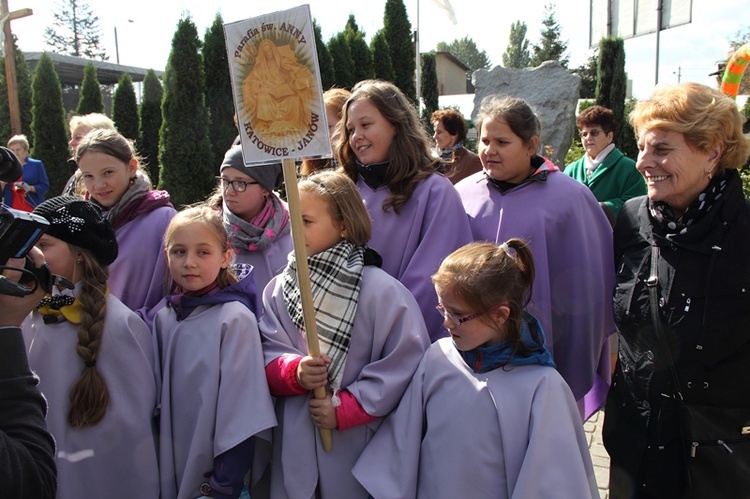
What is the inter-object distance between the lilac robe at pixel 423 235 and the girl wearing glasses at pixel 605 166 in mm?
2505

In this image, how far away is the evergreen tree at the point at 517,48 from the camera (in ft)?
251

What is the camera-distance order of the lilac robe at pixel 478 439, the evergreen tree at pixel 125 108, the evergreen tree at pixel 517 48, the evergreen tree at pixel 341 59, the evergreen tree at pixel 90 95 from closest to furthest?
1. the lilac robe at pixel 478 439
2. the evergreen tree at pixel 341 59
3. the evergreen tree at pixel 90 95
4. the evergreen tree at pixel 125 108
5. the evergreen tree at pixel 517 48

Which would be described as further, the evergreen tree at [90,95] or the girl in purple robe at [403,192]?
the evergreen tree at [90,95]

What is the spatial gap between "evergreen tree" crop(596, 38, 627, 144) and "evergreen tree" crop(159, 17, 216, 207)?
443 inches

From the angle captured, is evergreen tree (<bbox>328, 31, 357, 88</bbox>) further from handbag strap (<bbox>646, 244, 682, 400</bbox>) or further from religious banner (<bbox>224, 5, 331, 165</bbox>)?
handbag strap (<bbox>646, 244, 682, 400</bbox>)

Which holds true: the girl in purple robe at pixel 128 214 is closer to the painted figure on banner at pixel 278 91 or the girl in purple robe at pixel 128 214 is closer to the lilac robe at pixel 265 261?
the lilac robe at pixel 265 261

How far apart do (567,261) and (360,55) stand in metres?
14.6

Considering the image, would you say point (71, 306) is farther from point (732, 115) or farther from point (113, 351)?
point (732, 115)

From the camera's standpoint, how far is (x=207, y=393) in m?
2.22

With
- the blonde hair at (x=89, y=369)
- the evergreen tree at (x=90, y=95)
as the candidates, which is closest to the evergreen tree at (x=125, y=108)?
the evergreen tree at (x=90, y=95)

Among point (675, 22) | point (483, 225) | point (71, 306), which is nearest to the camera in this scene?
point (71, 306)

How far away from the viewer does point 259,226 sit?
295 cm

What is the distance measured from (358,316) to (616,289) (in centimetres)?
104

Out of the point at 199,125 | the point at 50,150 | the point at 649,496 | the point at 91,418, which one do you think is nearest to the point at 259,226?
the point at 91,418
